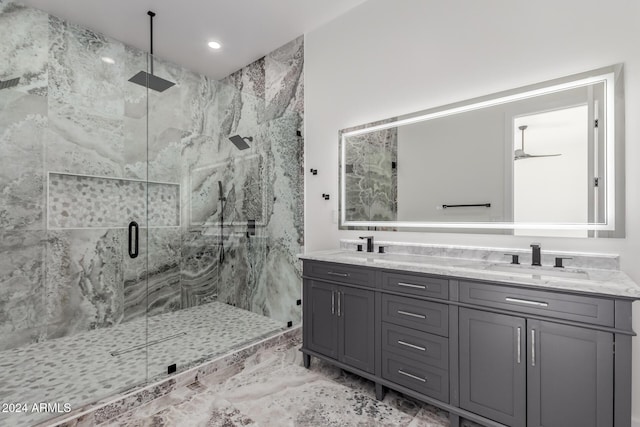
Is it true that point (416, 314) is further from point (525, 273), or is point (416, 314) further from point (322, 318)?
point (322, 318)

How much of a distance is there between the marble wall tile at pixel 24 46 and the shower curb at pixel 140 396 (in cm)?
255

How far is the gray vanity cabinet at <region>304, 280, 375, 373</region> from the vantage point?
2.05 metres

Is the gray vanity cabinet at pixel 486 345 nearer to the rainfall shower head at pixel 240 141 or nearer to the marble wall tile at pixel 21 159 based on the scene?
the rainfall shower head at pixel 240 141

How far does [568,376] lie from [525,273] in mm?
476

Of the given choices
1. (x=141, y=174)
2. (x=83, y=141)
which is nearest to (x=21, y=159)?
(x=83, y=141)

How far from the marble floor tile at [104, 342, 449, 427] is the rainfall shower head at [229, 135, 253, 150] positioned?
2.11 meters

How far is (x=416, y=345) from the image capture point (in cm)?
183

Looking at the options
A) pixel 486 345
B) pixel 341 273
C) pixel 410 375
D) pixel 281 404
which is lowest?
pixel 281 404

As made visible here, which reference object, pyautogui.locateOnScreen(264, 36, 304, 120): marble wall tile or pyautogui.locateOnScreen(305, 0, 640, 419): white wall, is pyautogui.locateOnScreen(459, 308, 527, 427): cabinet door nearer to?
pyautogui.locateOnScreen(305, 0, 640, 419): white wall

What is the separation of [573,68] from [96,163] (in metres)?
3.82

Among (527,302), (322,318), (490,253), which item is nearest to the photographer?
(527,302)

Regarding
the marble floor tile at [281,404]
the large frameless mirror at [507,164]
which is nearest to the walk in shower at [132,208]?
the marble floor tile at [281,404]

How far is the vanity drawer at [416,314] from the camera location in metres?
1.74

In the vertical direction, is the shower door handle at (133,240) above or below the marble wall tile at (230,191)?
below
